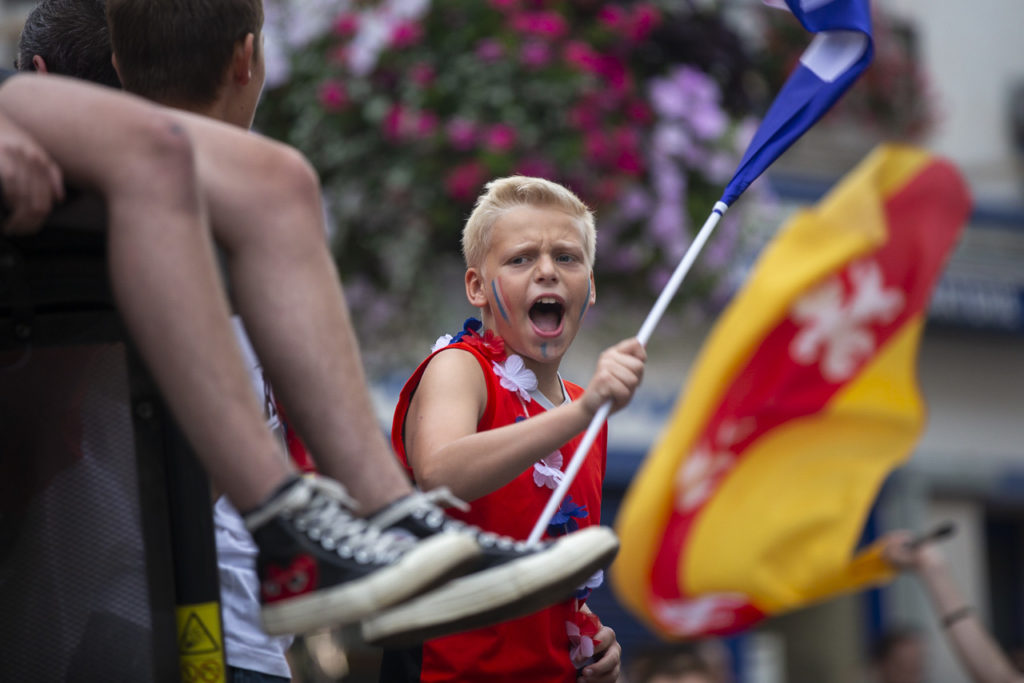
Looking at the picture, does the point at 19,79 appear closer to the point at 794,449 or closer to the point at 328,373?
the point at 328,373

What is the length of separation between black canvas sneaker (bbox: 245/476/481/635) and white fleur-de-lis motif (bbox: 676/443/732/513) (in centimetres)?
472

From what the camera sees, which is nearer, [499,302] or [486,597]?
[486,597]

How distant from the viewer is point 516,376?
2.70 meters

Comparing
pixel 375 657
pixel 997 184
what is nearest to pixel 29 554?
pixel 375 657

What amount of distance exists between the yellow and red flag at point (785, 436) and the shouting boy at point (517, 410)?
148 inches

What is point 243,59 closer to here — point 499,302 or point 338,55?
point 499,302

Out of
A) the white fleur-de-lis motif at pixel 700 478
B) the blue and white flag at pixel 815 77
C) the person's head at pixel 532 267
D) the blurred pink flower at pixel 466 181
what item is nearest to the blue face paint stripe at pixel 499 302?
the person's head at pixel 532 267

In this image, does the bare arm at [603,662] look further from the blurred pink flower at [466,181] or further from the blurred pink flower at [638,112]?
the blurred pink flower at [638,112]

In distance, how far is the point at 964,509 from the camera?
11461 millimetres

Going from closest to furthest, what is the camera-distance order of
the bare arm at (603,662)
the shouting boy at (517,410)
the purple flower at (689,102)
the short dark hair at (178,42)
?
the short dark hair at (178,42) < the shouting boy at (517,410) < the bare arm at (603,662) < the purple flower at (689,102)

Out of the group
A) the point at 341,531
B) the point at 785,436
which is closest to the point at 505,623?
the point at 341,531

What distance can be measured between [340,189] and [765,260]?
2.20 m

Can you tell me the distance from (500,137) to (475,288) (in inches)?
108

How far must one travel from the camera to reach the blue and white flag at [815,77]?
2836mm
